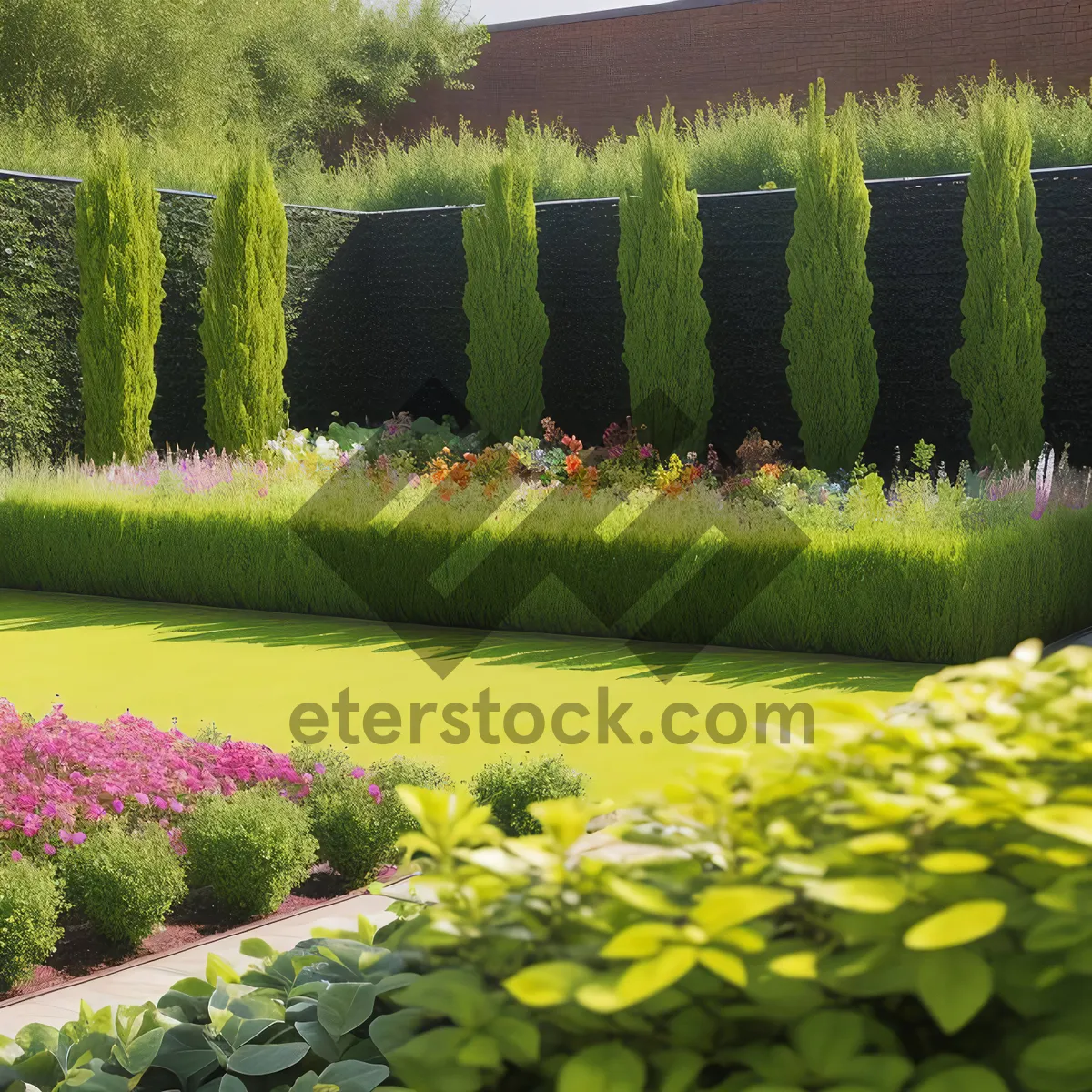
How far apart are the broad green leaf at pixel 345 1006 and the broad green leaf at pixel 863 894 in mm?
942

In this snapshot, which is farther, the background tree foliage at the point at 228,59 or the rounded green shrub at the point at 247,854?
the background tree foliage at the point at 228,59

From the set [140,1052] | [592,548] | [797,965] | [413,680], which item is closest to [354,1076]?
[140,1052]

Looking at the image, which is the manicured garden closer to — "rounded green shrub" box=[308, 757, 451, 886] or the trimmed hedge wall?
"rounded green shrub" box=[308, 757, 451, 886]

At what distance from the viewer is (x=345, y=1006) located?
1.97 m

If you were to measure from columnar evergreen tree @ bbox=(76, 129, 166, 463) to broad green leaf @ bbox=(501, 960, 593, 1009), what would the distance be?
511 inches

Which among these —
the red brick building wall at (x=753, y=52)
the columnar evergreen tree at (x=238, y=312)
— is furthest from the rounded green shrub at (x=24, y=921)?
the red brick building wall at (x=753, y=52)

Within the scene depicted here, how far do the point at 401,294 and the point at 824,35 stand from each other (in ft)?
35.7

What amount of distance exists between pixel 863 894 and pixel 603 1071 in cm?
31

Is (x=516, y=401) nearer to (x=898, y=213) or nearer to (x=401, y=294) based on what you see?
(x=401, y=294)

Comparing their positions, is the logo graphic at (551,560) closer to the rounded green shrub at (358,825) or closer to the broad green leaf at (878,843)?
the rounded green shrub at (358,825)

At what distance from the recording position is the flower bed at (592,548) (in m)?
7.88

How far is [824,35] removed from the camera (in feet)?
76.7

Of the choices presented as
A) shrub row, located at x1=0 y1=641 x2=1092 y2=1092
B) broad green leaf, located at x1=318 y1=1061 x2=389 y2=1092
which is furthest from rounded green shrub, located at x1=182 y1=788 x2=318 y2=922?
shrub row, located at x1=0 y1=641 x2=1092 y2=1092

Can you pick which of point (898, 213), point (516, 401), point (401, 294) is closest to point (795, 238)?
point (898, 213)
